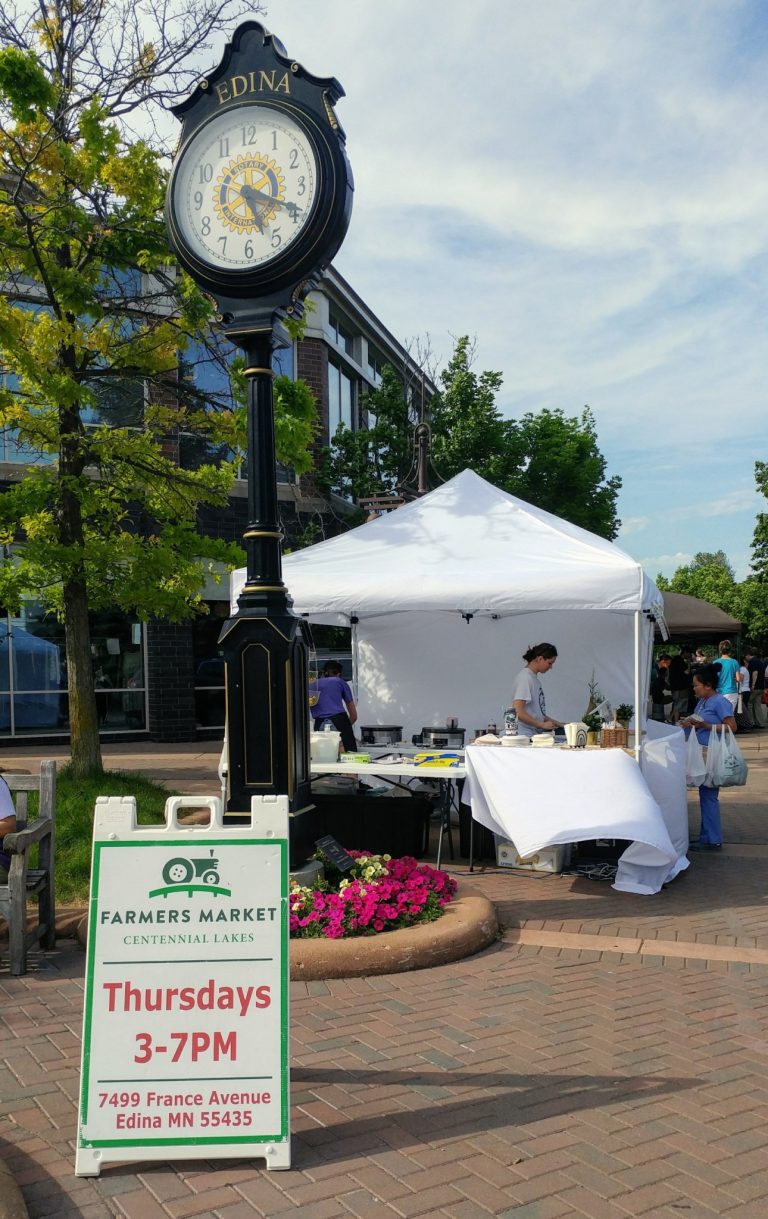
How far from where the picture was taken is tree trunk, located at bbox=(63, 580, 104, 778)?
34.4 feet

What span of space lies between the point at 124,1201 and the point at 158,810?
6763mm

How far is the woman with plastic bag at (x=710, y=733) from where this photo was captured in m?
9.36

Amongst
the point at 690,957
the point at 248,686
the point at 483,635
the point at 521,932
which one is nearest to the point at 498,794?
the point at 521,932

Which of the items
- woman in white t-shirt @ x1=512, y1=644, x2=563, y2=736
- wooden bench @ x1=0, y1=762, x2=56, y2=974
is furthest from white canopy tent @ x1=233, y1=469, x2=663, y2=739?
wooden bench @ x1=0, y1=762, x2=56, y2=974

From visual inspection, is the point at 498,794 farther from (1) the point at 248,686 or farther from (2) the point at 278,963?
(2) the point at 278,963

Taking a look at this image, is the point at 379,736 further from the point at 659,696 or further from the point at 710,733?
the point at 659,696

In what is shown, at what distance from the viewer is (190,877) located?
364cm

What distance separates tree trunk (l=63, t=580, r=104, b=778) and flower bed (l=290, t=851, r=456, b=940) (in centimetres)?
462

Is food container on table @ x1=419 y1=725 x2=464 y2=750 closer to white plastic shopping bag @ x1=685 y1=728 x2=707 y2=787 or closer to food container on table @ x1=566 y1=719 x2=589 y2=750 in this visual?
food container on table @ x1=566 y1=719 x2=589 y2=750

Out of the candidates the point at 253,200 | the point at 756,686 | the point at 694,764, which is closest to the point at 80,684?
the point at 253,200

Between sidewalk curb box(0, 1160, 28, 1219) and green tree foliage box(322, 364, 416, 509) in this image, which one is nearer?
sidewalk curb box(0, 1160, 28, 1219)

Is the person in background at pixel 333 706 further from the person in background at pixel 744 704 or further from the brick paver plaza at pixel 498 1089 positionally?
the person in background at pixel 744 704

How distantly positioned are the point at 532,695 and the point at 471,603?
44.3 inches

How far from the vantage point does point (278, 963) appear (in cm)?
363
